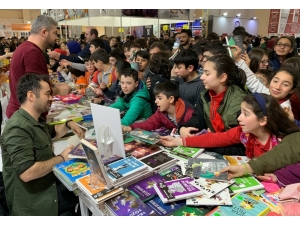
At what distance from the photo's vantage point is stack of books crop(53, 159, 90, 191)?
1440 mm

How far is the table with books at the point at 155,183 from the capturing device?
1.21 m

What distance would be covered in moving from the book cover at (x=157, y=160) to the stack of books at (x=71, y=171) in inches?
14.8

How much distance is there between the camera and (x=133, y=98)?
8.32 feet

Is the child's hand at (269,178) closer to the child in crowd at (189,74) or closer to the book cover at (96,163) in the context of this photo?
the book cover at (96,163)

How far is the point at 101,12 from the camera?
734cm

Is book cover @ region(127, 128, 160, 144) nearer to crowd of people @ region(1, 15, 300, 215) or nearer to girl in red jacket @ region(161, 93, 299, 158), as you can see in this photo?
crowd of people @ region(1, 15, 300, 215)

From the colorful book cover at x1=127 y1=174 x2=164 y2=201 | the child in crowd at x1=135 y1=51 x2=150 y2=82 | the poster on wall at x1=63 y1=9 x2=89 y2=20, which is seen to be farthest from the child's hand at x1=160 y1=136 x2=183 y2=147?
the poster on wall at x1=63 y1=9 x2=89 y2=20

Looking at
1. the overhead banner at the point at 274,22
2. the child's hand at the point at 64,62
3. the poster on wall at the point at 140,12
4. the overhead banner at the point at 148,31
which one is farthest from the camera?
the overhead banner at the point at 148,31

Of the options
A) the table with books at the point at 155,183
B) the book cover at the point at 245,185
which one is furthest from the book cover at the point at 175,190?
the book cover at the point at 245,185

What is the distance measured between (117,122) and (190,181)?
1.82ft

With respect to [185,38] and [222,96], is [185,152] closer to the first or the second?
[222,96]

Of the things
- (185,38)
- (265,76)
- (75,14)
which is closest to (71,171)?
(265,76)
